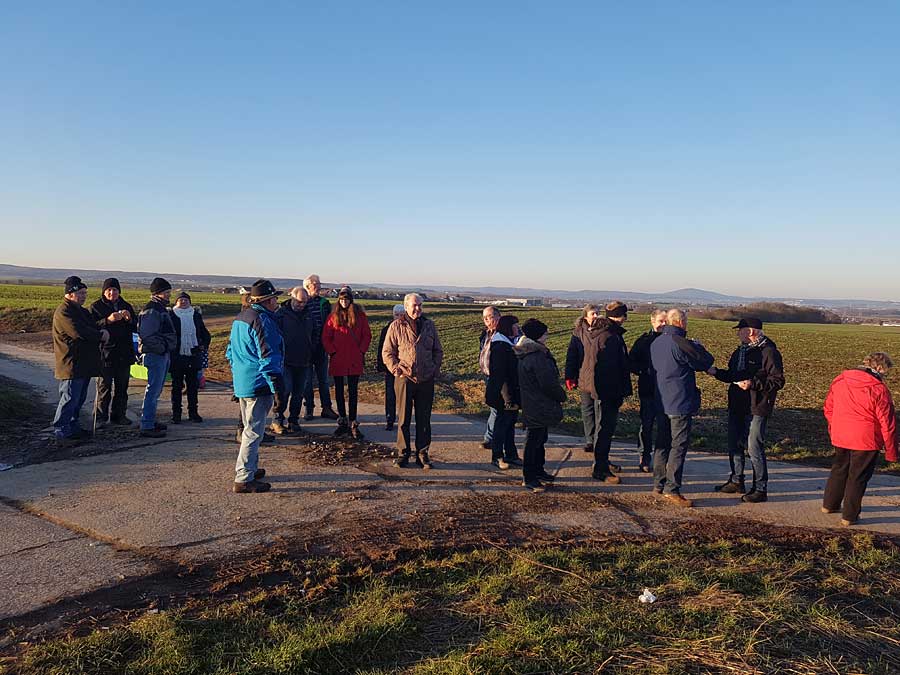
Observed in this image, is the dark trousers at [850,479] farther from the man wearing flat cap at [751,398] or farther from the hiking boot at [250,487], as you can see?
the hiking boot at [250,487]

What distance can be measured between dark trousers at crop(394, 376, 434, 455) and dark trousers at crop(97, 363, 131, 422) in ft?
15.0

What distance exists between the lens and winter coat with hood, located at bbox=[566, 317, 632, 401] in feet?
23.0

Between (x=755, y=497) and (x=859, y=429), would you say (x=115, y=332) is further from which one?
(x=859, y=429)

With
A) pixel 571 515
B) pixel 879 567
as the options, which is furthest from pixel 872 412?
pixel 571 515

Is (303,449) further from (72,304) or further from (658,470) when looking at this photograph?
(658,470)

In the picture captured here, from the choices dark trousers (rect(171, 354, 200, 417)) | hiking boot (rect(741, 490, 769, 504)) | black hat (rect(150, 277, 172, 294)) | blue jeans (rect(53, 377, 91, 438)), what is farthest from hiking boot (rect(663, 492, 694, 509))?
blue jeans (rect(53, 377, 91, 438))

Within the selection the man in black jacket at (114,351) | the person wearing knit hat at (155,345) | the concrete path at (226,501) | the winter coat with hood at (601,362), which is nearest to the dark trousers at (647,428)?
the concrete path at (226,501)

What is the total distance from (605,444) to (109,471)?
225 inches

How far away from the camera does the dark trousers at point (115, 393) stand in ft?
28.9

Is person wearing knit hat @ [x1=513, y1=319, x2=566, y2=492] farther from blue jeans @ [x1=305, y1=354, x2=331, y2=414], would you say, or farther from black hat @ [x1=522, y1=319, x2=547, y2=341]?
blue jeans @ [x1=305, y1=354, x2=331, y2=414]

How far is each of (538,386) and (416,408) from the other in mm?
1672

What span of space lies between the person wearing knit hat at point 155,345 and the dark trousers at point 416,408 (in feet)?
11.3

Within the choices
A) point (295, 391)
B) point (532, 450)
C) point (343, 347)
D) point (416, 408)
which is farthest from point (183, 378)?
point (532, 450)

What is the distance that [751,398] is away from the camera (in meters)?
6.53
